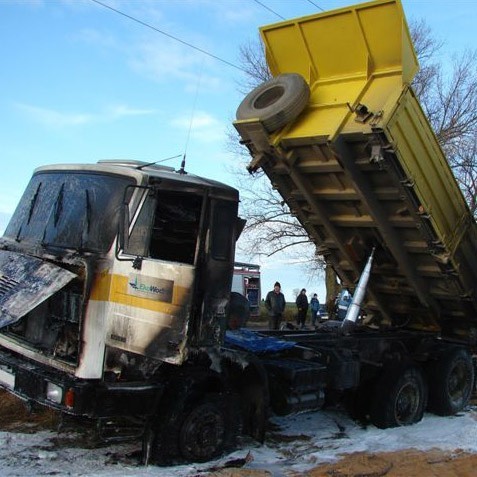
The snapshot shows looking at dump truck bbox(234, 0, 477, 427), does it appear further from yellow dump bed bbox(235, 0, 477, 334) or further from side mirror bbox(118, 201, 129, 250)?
side mirror bbox(118, 201, 129, 250)

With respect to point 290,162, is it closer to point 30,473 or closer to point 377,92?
point 377,92

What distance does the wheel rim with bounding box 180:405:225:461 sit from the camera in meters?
4.98

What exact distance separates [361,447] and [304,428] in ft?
2.88

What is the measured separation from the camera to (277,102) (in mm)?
6348

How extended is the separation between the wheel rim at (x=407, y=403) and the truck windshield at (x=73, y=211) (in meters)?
4.16

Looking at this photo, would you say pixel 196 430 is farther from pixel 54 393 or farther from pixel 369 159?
pixel 369 159

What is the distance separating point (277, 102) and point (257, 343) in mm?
2595

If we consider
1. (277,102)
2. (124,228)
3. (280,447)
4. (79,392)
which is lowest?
(280,447)

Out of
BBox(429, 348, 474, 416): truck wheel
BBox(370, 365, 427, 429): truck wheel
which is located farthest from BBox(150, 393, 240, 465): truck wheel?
BBox(429, 348, 474, 416): truck wheel

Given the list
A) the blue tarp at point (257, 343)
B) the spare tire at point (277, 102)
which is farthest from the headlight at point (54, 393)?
the spare tire at point (277, 102)

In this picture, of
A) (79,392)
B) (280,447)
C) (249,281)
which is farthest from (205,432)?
(249,281)

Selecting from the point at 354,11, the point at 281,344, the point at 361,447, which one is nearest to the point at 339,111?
the point at 354,11

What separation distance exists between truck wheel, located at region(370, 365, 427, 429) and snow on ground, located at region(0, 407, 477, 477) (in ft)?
0.40

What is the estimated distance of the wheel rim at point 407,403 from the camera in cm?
706
